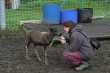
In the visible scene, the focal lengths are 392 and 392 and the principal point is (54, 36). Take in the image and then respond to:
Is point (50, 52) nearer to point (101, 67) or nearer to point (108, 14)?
point (101, 67)

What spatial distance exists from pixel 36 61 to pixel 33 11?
4364mm

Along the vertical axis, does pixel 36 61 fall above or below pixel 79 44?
below

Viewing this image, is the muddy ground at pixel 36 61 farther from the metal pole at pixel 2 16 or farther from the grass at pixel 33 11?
the grass at pixel 33 11

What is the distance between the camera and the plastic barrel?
11523 millimetres

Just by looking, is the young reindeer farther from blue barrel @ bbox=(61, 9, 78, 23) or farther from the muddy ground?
blue barrel @ bbox=(61, 9, 78, 23)

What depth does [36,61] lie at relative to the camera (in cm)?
729

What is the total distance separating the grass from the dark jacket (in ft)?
13.5

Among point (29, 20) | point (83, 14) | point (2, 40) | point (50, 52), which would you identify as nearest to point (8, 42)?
point (2, 40)

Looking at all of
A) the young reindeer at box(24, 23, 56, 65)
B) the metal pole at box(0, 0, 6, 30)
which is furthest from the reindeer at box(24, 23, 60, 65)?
the metal pole at box(0, 0, 6, 30)

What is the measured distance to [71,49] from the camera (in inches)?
266

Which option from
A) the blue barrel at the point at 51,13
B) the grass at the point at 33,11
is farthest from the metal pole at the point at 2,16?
the blue barrel at the point at 51,13

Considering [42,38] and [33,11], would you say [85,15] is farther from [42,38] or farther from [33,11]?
[42,38]

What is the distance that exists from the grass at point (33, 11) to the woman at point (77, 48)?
408cm

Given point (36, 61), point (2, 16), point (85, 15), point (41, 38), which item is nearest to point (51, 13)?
point (85, 15)
